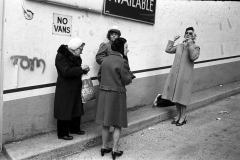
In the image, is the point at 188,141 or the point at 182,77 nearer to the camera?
the point at 188,141

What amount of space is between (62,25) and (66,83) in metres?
0.96

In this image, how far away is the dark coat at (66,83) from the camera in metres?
3.90

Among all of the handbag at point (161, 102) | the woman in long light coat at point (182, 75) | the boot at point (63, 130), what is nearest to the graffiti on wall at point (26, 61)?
the boot at point (63, 130)

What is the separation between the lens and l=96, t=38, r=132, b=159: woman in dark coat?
12.4 feet

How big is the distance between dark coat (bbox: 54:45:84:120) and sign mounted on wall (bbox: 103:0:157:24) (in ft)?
4.35

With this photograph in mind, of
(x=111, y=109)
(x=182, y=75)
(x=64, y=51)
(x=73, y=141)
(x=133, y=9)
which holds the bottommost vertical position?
(x=73, y=141)

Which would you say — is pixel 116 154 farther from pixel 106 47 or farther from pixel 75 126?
pixel 106 47

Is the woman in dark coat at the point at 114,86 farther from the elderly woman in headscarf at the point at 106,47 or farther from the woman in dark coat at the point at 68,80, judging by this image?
the elderly woman in headscarf at the point at 106,47

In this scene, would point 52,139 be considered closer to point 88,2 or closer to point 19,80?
point 19,80

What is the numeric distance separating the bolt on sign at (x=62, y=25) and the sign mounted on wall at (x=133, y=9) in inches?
31.3

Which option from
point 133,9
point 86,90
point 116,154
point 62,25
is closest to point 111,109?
point 86,90

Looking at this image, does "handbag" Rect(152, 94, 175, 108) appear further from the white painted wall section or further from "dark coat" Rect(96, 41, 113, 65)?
"dark coat" Rect(96, 41, 113, 65)

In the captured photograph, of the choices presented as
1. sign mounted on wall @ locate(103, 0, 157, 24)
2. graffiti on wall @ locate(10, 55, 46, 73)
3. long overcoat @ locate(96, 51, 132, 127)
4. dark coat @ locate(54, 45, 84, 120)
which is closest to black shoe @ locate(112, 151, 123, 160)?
long overcoat @ locate(96, 51, 132, 127)

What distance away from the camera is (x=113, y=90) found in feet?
12.5
